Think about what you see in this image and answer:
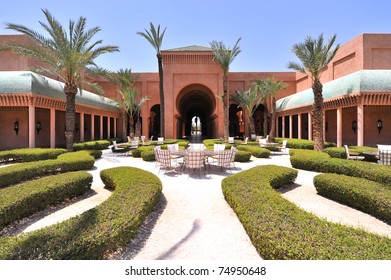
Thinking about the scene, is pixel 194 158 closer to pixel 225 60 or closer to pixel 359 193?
pixel 359 193

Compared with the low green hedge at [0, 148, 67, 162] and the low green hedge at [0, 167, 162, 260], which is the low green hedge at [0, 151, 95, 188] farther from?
the low green hedge at [0, 167, 162, 260]

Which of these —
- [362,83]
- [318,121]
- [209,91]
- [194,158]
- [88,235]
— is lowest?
[88,235]

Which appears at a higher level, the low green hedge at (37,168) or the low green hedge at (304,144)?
the low green hedge at (304,144)

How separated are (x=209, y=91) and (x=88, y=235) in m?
25.1

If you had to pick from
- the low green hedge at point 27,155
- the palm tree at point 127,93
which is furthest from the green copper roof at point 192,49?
the low green hedge at point 27,155

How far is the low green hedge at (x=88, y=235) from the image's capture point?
2.69 metres

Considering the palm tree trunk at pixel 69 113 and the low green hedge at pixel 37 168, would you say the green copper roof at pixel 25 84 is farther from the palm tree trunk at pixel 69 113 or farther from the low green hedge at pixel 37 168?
the low green hedge at pixel 37 168

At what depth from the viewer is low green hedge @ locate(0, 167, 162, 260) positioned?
2.69 meters

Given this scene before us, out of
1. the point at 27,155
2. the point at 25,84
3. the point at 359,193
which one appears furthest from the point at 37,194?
the point at 25,84

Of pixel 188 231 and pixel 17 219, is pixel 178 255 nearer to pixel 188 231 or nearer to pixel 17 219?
pixel 188 231

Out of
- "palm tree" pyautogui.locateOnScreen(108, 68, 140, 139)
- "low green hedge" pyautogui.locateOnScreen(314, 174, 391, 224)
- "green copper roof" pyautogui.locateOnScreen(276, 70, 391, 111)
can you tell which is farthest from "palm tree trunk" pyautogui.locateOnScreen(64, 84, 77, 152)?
"green copper roof" pyautogui.locateOnScreen(276, 70, 391, 111)

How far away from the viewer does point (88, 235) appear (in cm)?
300

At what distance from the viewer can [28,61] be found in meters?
18.1

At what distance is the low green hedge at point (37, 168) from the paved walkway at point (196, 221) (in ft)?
7.93
